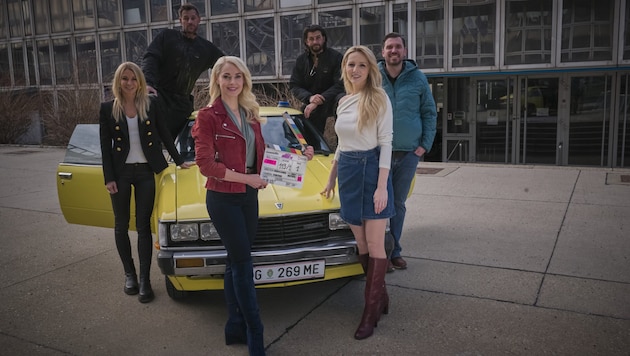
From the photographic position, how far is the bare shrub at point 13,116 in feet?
64.8

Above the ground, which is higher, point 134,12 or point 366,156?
point 134,12

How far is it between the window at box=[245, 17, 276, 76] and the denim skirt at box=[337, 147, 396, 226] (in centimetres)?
1801

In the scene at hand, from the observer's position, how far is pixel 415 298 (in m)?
4.17

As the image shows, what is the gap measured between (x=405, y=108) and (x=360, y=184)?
1354 mm

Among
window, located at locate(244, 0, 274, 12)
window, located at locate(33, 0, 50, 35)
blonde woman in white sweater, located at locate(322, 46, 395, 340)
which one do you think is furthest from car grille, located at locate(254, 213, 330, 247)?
window, located at locate(33, 0, 50, 35)

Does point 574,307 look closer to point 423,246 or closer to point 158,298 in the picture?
point 423,246

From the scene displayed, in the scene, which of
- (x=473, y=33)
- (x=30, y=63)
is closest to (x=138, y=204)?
(x=473, y=33)

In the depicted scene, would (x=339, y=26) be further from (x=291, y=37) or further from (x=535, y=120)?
(x=535, y=120)

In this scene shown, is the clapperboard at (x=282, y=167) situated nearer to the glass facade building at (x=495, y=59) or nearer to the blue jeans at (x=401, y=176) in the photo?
the blue jeans at (x=401, y=176)

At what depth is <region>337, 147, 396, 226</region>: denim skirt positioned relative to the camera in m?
3.36

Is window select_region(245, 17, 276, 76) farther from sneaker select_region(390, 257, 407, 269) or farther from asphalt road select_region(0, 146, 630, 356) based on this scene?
sneaker select_region(390, 257, 407, 269)

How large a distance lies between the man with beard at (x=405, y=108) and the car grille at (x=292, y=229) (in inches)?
37.1

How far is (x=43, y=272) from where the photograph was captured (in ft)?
16.6

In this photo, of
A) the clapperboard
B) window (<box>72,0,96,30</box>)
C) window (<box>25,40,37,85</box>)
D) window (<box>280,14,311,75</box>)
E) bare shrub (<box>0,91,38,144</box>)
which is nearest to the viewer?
the clapperboard
